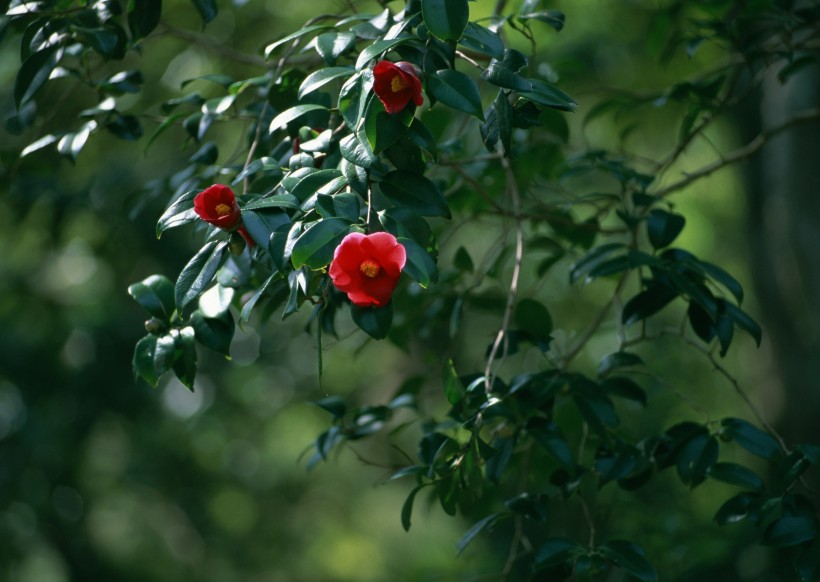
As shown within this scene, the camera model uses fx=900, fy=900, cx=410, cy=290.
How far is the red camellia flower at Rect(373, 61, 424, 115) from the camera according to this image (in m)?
0.94

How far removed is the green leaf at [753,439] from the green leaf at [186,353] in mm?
767

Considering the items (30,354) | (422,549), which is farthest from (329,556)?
(30,354)

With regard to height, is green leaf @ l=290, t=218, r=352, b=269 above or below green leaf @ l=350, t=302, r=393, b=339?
above

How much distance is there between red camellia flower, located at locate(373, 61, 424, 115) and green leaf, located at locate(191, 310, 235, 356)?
0.36 meters

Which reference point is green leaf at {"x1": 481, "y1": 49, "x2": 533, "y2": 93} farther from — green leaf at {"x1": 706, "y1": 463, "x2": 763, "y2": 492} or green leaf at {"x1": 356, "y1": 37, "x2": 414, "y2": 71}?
green leaf at {"x1": 706, "y1": 463, "x2": 763, "y2": 492}

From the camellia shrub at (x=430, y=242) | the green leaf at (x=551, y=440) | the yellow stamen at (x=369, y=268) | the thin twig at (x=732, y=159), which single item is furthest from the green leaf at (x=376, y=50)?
the thin twig at (x=732, y=159)

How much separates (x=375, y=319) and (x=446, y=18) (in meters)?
0.33

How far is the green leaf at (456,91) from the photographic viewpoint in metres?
0.95

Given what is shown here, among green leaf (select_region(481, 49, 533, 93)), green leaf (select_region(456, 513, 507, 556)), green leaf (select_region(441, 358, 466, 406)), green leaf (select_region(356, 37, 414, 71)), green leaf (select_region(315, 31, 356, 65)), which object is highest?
green leaf (select_region(356, 37, 414, 71))

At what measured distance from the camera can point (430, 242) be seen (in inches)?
43.3

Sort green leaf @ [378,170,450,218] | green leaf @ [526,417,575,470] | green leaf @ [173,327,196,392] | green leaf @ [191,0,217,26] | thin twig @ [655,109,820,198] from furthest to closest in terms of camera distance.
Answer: thin twig @ [655,109,820,198]
green leaf @ [191,0,217,26]
green leaf @ [526,417,575,470]
green leaf @ [173,327,196,392]
green leaf @ [378,170,450,218]

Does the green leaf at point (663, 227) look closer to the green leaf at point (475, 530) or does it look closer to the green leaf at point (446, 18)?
the green leaf at point (475, 530)

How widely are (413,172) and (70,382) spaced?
9.95 ft

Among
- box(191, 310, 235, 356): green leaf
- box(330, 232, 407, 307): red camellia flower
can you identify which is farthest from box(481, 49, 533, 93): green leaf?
box(191, 310, 235, 356): green leaf
